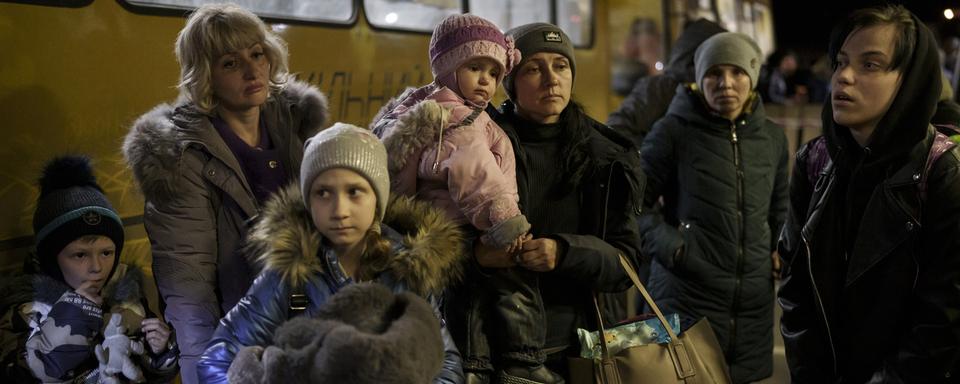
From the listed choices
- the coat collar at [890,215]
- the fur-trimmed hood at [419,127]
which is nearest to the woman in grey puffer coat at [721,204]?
the coat collar at [890,215]

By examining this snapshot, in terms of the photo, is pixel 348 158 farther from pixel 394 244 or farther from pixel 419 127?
pixel 419 127

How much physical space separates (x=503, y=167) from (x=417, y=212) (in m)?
0.39

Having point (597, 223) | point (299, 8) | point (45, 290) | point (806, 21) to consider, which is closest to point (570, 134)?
point (597, 223)

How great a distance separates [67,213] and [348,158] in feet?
4.31

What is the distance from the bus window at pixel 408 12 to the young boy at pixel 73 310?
2.11 meters

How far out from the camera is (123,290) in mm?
3049

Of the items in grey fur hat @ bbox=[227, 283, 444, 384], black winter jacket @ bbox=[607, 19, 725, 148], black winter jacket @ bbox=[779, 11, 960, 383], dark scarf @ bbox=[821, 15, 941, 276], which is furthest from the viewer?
black winter jacket @ bbox=[607, 19, 725, 148]

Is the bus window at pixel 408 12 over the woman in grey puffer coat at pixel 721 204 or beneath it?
over

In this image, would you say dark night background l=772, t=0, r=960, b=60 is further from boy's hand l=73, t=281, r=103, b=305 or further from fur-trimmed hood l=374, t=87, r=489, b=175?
boy's hand l=73, t=281, r=103, b=305

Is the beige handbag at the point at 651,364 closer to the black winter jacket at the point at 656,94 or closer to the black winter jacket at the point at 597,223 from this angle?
the black winter jacket at the point at 597,223

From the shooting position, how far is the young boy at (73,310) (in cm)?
288

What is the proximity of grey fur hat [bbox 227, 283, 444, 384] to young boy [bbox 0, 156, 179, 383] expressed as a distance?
1.15m

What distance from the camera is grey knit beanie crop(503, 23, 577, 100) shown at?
2887 mm

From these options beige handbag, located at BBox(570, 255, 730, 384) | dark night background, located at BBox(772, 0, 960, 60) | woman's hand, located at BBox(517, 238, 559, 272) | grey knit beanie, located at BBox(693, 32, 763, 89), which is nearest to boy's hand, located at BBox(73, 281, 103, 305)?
woman's hand, located at BBox(517, 238, 559, 272)
